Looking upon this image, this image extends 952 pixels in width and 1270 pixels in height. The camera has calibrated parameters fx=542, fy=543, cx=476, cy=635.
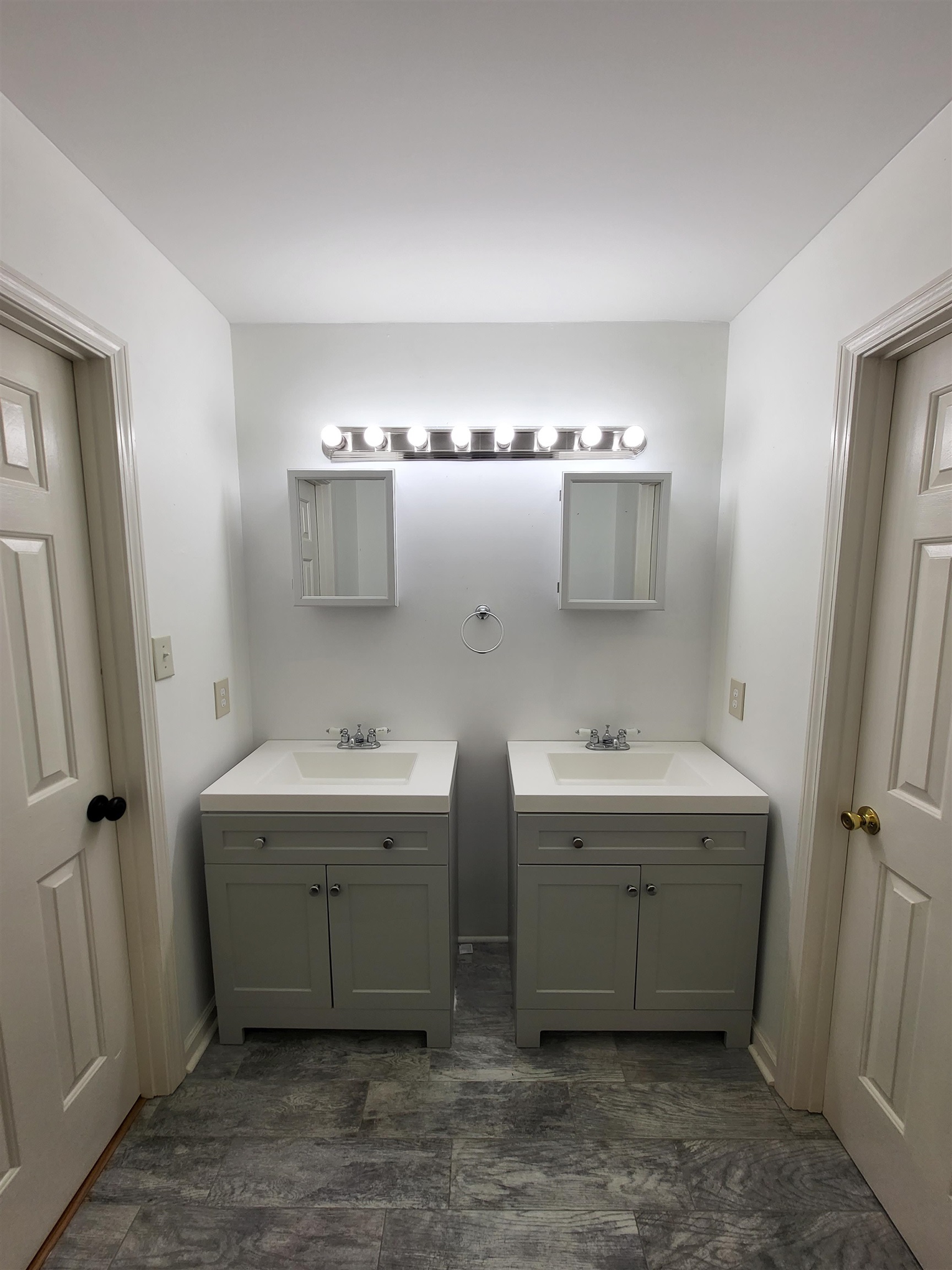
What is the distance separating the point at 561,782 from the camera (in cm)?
196

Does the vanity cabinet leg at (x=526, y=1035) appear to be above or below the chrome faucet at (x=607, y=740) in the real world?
below

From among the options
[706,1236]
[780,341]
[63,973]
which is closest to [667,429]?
[780,341]

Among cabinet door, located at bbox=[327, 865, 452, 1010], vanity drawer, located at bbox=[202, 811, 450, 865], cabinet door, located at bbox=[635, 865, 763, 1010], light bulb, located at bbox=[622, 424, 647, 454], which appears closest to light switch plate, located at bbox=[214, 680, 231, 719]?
vanity drawer, located at bbox=[202, 811, 450, 865]

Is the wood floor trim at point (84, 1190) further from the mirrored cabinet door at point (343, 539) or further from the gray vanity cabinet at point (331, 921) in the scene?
the mirrored cabinet door at point (343, 539)

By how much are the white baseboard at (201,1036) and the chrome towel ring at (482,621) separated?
145cm

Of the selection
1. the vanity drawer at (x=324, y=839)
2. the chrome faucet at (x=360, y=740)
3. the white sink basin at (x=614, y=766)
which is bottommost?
the vanity drawer at (x=324, y=839)

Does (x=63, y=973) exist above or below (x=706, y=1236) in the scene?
above

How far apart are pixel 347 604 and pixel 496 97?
137cm

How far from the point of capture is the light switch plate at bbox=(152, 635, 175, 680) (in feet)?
4.80

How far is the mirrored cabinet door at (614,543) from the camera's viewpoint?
1.88 m

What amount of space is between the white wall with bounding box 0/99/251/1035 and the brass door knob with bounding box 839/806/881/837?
181cm

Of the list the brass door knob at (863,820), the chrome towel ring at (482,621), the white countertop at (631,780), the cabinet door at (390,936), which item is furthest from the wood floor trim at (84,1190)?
the brass door knob at (863,820)

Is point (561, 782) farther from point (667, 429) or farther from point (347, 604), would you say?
point (667, 429)

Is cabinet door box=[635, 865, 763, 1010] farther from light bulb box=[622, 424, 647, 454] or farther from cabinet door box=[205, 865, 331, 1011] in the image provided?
light bulb box=[622, 424, 647, 454]
